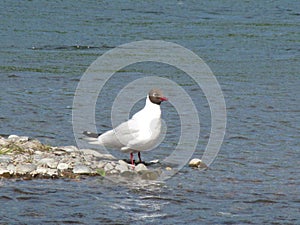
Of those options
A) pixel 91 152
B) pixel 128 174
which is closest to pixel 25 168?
pixel 128 174

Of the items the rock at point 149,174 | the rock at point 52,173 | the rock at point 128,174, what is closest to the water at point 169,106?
the rock at point 52,173

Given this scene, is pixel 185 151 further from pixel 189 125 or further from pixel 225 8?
pixel 225 8

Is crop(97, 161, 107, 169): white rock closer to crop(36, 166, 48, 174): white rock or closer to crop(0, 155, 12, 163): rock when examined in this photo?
crop(36, 166, 48, 174): white rock

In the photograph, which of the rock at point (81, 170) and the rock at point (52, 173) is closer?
the rock at point (52, 173)

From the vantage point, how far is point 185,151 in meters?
11.2

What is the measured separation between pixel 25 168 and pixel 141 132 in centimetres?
160

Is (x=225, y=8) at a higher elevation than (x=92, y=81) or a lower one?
higher

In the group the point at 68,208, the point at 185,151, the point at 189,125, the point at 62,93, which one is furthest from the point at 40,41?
the point at 68,208

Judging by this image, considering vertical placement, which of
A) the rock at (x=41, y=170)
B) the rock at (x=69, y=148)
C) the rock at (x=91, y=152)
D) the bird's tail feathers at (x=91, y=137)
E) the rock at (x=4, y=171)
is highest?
the bird's tail feathers at (x=91, y=137)

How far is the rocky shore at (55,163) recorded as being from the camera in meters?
9.48

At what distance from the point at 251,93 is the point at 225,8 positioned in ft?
37.3

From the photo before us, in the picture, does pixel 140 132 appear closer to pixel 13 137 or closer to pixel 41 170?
pixel 41 170

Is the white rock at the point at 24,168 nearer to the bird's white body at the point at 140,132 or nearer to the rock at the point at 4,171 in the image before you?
the rock at the point at 4,171

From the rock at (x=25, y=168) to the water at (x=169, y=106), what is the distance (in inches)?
9.7
